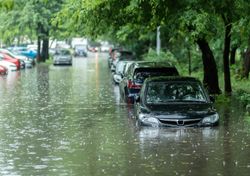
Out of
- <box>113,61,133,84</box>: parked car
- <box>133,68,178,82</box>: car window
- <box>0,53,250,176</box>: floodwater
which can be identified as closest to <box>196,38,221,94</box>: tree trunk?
<box>133,68,178,82</box>: car window

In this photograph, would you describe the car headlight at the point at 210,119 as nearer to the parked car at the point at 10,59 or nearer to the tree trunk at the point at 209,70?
the tree trunk at the point at 209,70

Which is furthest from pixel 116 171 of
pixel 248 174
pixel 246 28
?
pixel 246 28

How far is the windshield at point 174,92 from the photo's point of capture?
14820 millimetres

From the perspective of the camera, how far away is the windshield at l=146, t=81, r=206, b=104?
583 inches

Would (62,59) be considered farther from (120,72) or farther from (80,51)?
(80,51)

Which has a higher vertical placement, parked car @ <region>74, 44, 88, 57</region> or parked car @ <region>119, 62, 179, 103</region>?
parked car @ <region>74, 44, 88, 57</region>

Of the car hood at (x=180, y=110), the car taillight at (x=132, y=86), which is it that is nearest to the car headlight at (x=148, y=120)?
the car hood at (x=180, y=110)

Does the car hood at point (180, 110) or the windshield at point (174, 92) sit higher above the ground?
the windshield at point (174, 92)

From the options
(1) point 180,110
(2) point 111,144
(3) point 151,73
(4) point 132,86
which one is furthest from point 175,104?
(3) point 151,73

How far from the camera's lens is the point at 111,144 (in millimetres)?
12766

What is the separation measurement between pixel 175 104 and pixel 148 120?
806mm

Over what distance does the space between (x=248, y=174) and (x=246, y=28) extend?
628 centimetres

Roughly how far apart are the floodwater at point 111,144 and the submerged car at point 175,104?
234 millimetres

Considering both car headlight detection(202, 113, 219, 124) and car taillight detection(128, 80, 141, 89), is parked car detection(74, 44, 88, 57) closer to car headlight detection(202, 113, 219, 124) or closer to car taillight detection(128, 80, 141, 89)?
car taillight detection(128, 80, 141, 89)
